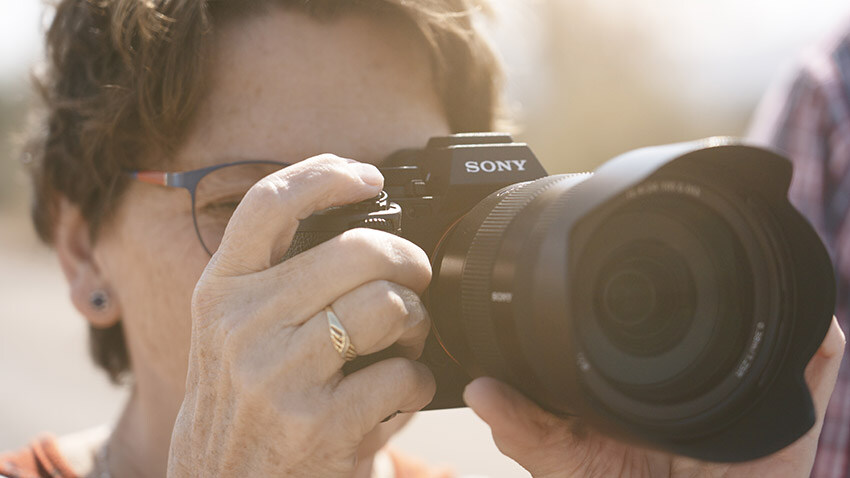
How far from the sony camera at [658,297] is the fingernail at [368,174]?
0.03 metres

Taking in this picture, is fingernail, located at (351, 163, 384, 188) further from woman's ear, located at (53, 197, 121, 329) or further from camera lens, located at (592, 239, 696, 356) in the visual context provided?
woman's ear, located at (53, 197, 121, 329)

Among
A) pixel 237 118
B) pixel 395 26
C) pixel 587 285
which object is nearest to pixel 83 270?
pixel 237 118

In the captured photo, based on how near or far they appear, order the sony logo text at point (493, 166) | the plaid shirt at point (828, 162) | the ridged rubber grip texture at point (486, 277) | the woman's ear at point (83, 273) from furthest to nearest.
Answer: the plaid shirt at point (828, 162) < the woman's ear at point (83, 273) < the sony logo text at point (493, 166) < the ridged rubber grip texture at point (486, 277)

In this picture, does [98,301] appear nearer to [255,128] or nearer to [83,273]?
[83,273]

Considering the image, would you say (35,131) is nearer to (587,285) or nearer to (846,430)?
(587,285)

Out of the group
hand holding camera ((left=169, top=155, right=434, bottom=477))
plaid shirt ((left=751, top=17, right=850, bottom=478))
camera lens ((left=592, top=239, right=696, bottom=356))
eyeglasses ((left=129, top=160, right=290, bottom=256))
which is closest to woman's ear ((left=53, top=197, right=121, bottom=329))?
eyeglasses ((left=129, top=160, right=290, bottom=256))

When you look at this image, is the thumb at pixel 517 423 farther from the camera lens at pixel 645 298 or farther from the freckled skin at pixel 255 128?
the freckled skin at pixel 255 128

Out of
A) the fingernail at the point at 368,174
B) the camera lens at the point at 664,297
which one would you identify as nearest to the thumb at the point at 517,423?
the camera lens at the point at 664,297

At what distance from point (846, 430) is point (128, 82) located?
173 cm

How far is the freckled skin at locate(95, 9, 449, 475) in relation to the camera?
4.47 feet

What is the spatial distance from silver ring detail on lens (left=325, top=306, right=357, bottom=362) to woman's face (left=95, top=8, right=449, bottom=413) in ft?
1.40

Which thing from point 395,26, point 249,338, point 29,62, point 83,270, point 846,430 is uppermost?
point 395,26

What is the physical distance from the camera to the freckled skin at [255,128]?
1.36m

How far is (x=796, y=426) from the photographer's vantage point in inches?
40.8
